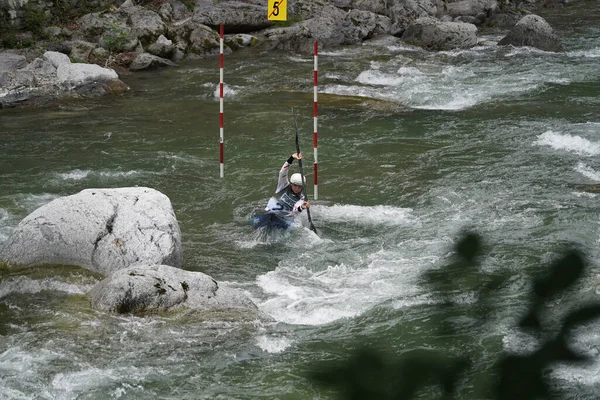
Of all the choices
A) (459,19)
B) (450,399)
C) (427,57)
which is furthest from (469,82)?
(450,399)

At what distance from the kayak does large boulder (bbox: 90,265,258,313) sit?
74.4 inches

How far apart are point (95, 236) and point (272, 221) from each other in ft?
6.89

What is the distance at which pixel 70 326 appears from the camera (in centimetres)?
702

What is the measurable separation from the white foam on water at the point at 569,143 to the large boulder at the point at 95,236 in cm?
659

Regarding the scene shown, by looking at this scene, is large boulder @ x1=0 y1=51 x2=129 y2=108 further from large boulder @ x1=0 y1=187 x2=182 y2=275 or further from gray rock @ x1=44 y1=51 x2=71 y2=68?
large boulder @ x1=0 y1=187 x2=182 y2=275

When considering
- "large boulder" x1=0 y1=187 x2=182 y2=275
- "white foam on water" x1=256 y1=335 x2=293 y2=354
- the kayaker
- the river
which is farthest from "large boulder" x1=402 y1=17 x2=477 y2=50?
"white foam on water" x1=256 y1=335 x2=293 y2=354

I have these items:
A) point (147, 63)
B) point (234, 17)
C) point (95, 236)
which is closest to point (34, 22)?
point (147, 63)

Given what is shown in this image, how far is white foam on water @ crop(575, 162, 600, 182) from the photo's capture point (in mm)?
11070

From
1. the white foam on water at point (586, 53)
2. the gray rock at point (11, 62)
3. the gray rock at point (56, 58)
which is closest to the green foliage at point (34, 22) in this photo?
the gray rock at point (11, 62)

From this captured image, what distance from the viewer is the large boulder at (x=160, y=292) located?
718 centimetres

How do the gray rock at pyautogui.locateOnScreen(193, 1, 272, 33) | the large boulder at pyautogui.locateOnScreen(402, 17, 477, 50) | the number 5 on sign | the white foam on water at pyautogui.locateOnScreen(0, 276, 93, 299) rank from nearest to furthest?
the white foam on water at pyautogui.locateOnScreen(0, 276, 93, 299) < the number 5 on sign < the large boulder at pyautogui.locateOnScreen(402, 17, 477, 50) < the gray rock at pyautogui.locateOnScreen(193, 1, 272, 33)

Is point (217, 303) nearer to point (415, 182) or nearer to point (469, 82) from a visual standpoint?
point (415, 182)

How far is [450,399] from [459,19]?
953 inches

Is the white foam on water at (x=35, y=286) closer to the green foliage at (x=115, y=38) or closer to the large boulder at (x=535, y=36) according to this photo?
the green foliage at (x=115, y=38)
